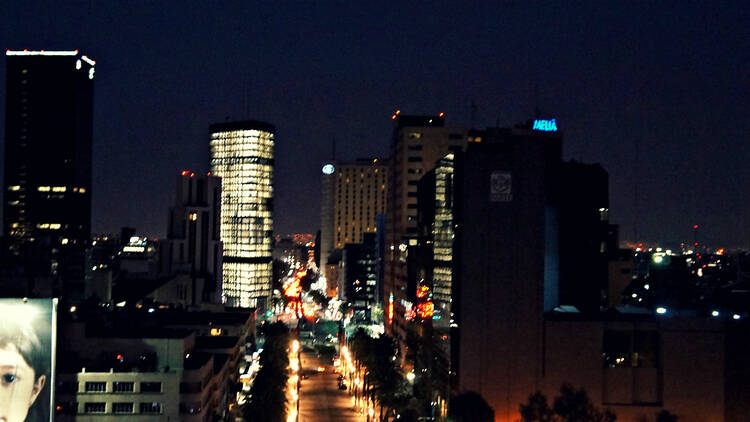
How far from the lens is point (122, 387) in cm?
4912

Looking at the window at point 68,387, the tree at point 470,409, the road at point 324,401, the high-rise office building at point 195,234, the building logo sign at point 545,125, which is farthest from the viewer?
the high-rise office building at point 195,234

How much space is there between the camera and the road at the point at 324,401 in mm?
65125

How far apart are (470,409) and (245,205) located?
13010cm

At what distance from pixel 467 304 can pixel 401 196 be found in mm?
56060

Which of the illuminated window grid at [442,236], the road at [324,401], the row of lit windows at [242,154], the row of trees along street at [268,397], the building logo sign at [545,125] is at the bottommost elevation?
the road at [324,401]

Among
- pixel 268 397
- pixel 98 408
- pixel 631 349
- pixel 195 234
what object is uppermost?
pixel 195 234

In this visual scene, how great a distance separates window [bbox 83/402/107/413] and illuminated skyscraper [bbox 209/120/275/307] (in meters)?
122

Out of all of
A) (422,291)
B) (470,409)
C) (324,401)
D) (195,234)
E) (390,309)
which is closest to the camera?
(470,409)

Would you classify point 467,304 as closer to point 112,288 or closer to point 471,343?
point 471,343

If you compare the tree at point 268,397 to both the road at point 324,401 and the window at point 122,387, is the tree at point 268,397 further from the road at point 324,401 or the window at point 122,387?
the window at point 122,387

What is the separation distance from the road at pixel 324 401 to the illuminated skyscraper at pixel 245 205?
3075 inches

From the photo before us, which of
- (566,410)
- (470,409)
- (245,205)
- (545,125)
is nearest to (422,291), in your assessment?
(545,125)

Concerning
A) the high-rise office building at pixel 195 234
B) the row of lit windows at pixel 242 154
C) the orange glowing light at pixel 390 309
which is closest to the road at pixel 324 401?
the orange glowing light at pixel 390 309

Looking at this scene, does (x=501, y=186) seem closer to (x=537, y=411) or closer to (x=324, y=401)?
(x=537, y=411)
